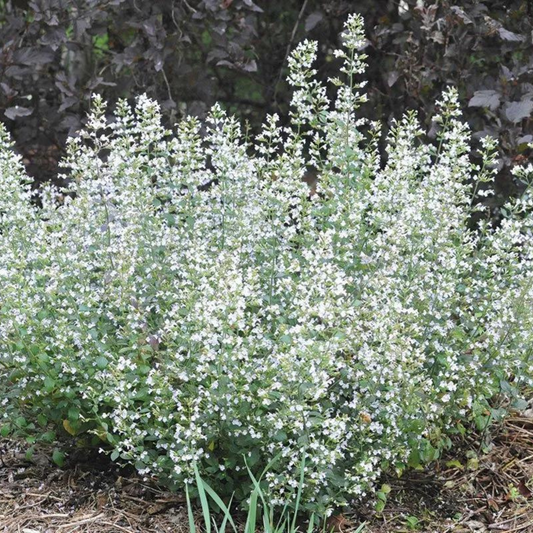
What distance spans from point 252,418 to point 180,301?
0.54 meters

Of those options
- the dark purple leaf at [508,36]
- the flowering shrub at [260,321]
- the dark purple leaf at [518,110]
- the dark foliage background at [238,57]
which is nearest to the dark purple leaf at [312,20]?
the dark foliage background at [238,57]

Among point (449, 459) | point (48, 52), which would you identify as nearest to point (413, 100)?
point (48, 52)

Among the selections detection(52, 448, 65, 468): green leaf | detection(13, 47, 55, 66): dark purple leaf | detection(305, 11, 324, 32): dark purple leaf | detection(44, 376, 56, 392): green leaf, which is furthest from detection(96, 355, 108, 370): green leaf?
detection(305, 11, 324, 32): dark purple leaf

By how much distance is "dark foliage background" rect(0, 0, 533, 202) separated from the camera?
5.01 metres

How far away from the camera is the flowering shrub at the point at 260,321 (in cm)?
276

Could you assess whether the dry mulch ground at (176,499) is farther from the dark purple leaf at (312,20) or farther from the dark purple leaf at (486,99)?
the dark purple leaf at (312,20)

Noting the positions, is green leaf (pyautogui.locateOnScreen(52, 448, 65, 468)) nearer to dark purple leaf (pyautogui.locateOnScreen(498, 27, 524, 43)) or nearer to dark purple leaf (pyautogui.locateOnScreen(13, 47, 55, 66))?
dark purple leaf (pyautogui.locateOnScreen(13, 47, 55, 66))

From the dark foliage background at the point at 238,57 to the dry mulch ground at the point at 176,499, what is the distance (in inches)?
76.5

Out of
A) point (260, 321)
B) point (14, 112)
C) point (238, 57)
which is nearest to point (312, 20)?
point (238, 57)

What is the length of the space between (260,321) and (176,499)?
0.70m

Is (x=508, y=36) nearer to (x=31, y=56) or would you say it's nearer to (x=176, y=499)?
(x=31, y=56)

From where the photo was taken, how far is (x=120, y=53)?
5512mm

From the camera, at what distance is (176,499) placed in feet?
10.4

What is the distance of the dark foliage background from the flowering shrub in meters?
1.74
